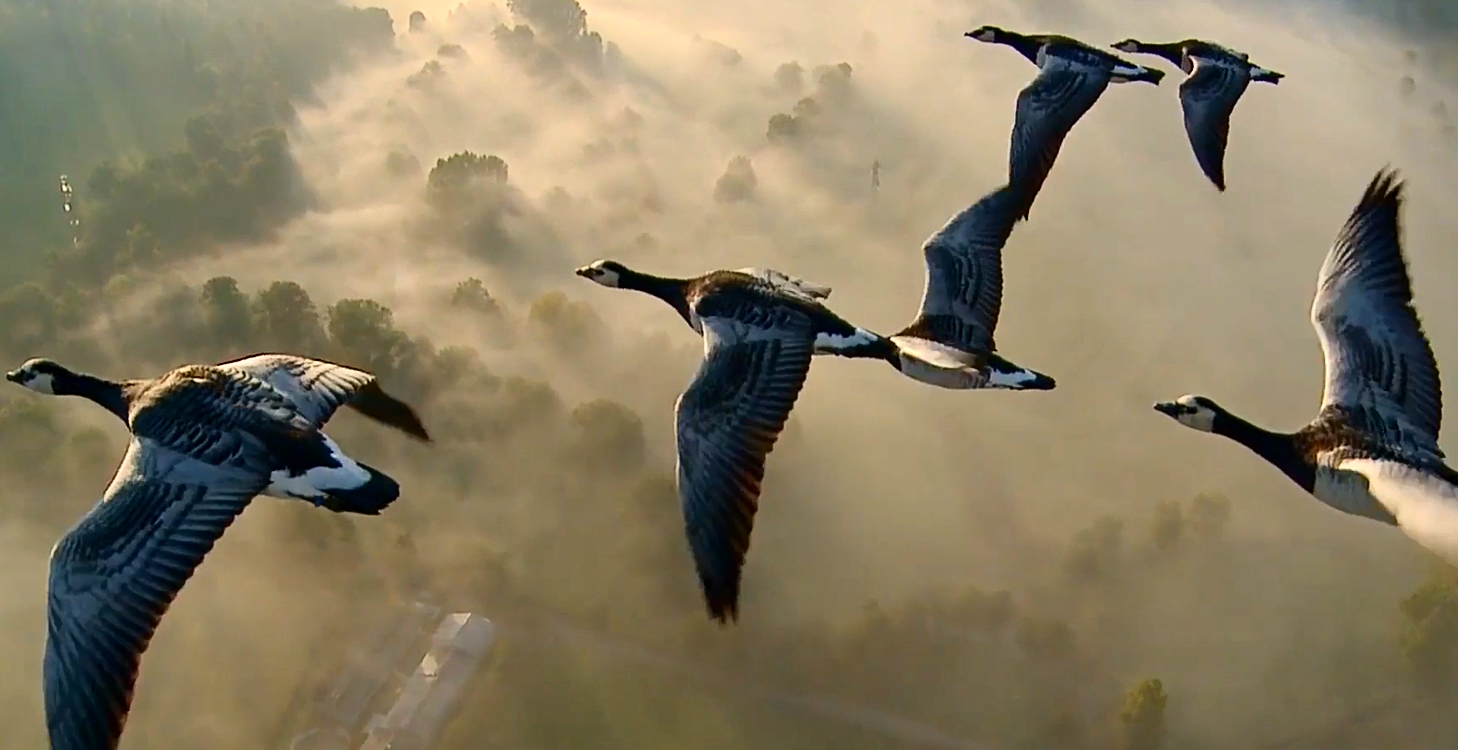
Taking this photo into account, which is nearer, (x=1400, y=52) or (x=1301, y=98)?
(x=1301, y=98)

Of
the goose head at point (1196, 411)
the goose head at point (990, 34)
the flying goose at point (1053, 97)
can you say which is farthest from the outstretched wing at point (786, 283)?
the goose head at point (990, 34)

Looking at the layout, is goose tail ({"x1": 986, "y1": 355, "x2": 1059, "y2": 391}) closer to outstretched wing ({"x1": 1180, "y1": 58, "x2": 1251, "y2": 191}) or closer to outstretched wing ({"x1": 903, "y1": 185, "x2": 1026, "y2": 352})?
outstretched wing ({"x1": 903, "y1": 185, "x2": 1026, "y2": 352})

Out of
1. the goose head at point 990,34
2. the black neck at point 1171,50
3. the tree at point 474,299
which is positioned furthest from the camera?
the tree at point 474,299

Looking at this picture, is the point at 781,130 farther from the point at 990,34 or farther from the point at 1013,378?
the point at 1013,378

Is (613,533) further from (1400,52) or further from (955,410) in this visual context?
(1400,52)

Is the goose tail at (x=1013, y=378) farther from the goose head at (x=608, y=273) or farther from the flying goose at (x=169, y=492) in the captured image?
the flying goose at (x=169, y=492)

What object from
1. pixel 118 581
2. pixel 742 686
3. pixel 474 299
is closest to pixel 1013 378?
pixel 742 686

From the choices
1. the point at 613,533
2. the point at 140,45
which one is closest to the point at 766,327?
the point at 613,533
